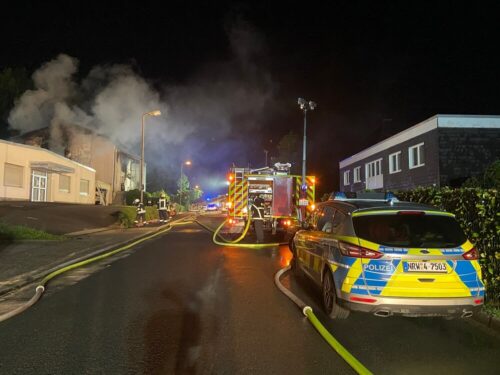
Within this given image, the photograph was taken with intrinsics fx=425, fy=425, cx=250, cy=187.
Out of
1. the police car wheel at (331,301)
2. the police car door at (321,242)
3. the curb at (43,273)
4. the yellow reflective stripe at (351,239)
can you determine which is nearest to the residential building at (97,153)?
the curb at (43,273)

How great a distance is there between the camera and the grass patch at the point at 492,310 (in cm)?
536

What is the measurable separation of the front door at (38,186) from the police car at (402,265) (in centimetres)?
2532

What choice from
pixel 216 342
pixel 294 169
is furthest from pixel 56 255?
pixel 294 169

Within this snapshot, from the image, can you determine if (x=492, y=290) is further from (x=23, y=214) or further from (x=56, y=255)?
(x=23, y=214)

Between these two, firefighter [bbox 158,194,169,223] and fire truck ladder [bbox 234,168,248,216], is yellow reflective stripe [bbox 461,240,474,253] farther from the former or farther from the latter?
firefighter [bbox 158,194,169,223]

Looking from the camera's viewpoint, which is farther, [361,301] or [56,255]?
[56,255]

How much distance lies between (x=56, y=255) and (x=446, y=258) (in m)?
9.24

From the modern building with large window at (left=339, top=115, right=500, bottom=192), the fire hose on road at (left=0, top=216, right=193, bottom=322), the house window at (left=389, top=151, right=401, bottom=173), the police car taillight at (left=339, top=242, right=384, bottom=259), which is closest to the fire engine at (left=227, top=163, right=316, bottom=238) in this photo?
the fire hose on road at (left=0, top=216, right=193, bottom=322)

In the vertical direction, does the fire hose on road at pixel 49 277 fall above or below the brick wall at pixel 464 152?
below

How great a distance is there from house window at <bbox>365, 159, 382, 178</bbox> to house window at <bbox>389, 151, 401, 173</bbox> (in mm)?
1753

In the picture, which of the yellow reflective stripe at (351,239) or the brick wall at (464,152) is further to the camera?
the brick wall at (464,152)

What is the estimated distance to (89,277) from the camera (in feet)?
27.6

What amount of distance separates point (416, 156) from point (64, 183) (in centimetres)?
2381

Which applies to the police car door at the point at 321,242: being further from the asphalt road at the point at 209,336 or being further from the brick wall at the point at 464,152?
the brick wall at the point at 464,152
